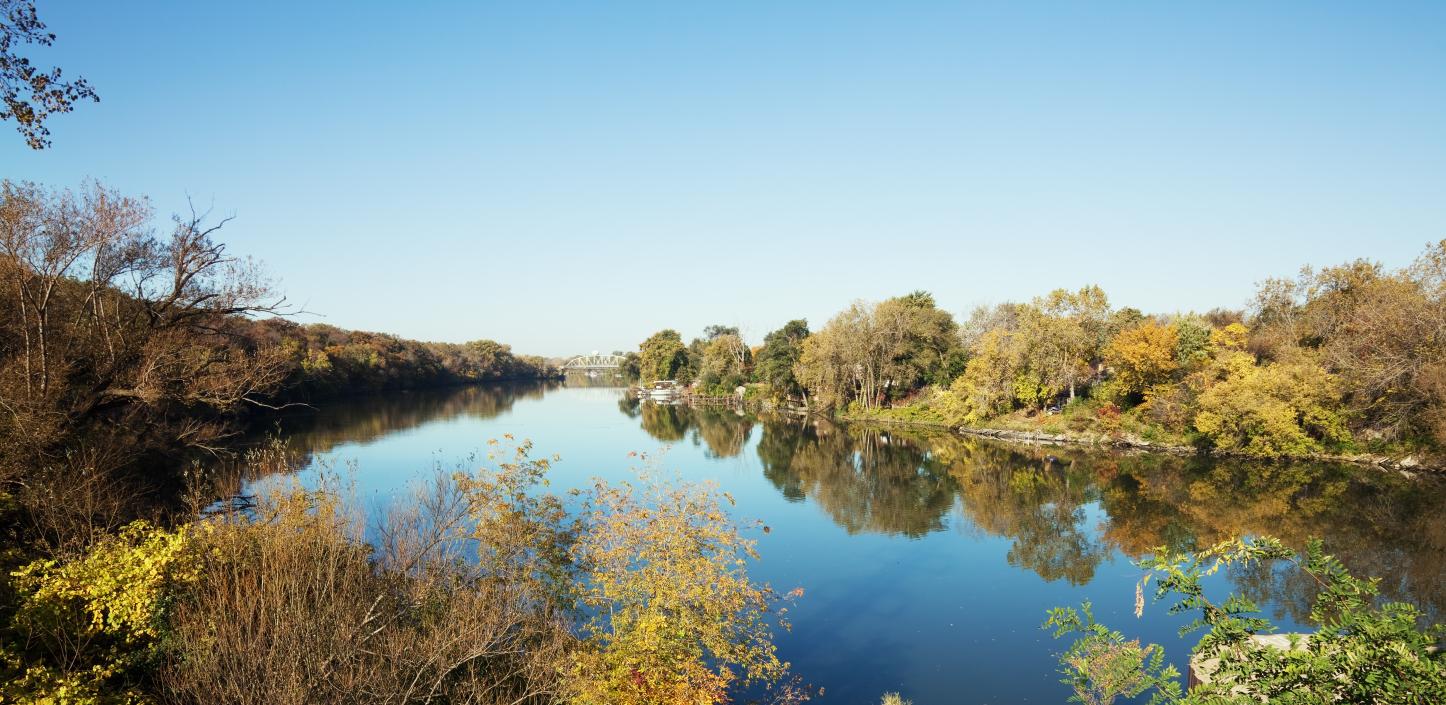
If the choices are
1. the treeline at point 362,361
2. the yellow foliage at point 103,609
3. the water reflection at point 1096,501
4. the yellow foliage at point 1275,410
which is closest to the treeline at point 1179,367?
the yellow foliage at point 1275,410

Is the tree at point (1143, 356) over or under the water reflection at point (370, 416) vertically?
over

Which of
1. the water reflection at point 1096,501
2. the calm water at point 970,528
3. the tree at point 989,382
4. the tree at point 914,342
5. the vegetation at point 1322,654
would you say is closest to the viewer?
the vegetation at point 1322,654

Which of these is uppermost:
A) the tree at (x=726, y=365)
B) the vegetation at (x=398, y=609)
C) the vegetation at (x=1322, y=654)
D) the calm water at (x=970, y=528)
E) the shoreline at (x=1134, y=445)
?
the tree at (x=726, y=365)

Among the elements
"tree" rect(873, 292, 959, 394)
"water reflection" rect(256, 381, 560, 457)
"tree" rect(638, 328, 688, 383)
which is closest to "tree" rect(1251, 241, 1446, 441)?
"tree" rect(873, 292, 959, 394)

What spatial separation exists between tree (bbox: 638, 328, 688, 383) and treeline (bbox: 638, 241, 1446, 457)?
1433 inches

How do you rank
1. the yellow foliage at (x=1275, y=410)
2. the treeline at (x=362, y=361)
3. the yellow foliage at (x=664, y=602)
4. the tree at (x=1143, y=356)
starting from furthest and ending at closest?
the treeline at (x=362, y=361) → the tree at (x=1143, y=356) → the yellow foliage at (x=1275, y=410) → the yellow foliage at (x=664, y=602)

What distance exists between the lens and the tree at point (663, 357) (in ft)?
378

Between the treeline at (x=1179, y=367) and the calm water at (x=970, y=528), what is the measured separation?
329cm

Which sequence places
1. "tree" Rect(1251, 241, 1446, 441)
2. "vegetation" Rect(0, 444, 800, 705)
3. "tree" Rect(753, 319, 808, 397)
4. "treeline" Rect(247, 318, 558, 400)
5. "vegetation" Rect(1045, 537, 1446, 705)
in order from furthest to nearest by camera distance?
"tree" Rect(753, 319, 808, 397) → "treeline" Rect(247, 318, 558, 400) → "tree" Rect(1251, 241, 1446, 441) → "vegetation" Rect(0, 444, 800, 705) → "vegetation" Rect(1045, 537, 1446, 705)

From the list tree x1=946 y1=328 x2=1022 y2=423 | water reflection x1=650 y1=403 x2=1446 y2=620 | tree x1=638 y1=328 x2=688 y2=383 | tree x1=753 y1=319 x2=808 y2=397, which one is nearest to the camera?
water reflection x1=650 y1=403 x2=1446 y2=620

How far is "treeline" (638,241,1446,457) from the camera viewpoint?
33188 mm

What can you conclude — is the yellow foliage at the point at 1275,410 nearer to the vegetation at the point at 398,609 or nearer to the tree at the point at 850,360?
the tree at the point at 850,360

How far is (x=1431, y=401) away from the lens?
3070cm

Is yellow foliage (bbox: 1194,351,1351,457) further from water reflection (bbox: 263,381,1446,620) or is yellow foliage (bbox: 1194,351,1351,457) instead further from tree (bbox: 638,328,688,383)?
tree (bbox: 638,328,688,383)
